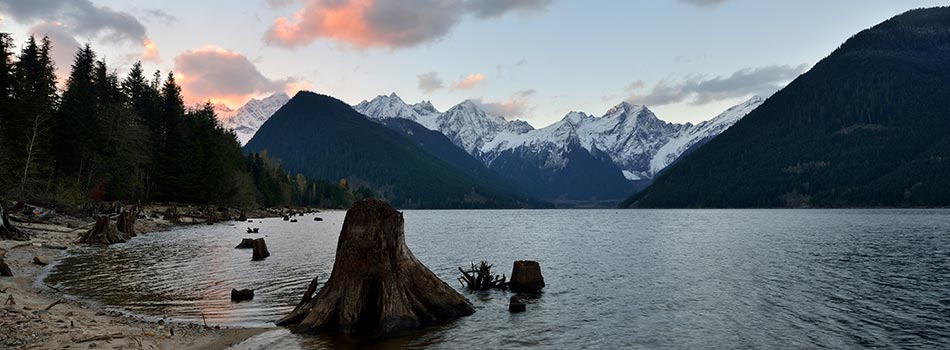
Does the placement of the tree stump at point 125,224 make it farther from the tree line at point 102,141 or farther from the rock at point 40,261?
the rock at point 40,261

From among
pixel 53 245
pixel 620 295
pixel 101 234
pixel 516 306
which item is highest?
pixel 101 234

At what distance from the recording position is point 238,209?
137375 millimetres

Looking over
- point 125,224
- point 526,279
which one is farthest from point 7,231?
point 526,279

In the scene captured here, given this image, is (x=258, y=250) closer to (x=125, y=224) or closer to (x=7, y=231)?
(x=7, y=231)

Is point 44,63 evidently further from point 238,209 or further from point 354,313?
point 354,313

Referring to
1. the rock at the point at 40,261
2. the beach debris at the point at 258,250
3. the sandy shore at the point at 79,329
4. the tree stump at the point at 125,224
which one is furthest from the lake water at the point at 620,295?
the tree stump at the point at 125,224

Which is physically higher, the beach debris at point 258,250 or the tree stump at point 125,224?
the tree stump at point 125,224

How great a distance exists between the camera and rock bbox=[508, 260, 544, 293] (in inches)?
1357

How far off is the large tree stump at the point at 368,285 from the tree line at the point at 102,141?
165 feet

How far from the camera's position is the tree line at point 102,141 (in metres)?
64.3

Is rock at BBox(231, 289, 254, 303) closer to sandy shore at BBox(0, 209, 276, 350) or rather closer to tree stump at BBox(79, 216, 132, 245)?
sandy shore at BBox(0, 209, 276, 350)

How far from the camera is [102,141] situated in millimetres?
86875

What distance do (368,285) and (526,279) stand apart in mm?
15635

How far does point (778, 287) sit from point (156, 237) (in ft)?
218
